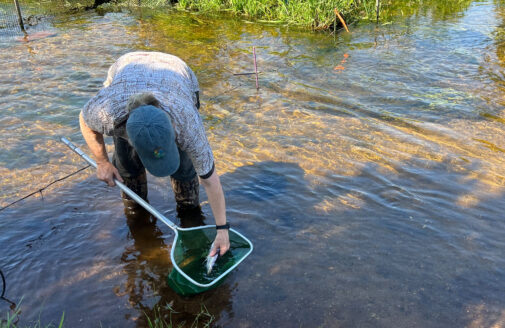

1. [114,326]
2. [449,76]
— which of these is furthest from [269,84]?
[114,326]

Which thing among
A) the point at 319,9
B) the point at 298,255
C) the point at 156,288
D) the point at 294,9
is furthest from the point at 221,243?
the point at 294,9

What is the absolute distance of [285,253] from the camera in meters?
3.24

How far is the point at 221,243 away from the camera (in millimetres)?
2727

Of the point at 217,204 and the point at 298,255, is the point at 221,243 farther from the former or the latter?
the point at 298,255

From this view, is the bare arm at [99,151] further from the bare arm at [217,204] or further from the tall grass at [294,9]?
the tall grass at [294,9]

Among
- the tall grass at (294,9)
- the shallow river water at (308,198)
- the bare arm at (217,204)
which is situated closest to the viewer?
the bare arm at (217,204)

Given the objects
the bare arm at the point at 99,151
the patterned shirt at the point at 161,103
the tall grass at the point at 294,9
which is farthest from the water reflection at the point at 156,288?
the tall grass at the point at 294,9

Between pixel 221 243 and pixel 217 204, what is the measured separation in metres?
0.29

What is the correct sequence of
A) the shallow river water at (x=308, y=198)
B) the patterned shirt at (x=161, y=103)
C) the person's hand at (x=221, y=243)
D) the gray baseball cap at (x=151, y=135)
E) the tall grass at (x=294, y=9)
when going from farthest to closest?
the tall grass at (x=294, y=9)
the shallow river water at (x=308, y=198)
the person's hand at (x=221, y=243)
the patterned shirt at (x=161, y=103)
the gray baseball cap at (x=151, y=135)

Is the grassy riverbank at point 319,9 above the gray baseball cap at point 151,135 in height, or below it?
above

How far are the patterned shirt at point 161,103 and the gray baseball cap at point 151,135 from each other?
23 cm

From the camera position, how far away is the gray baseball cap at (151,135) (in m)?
2.01

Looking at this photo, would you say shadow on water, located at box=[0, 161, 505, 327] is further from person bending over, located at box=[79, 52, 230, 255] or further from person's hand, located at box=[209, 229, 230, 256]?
person bending over, located at box=[79, 52, 230, 255]

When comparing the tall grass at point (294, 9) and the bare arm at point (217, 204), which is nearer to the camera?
the bare arm at point (217, 204)
